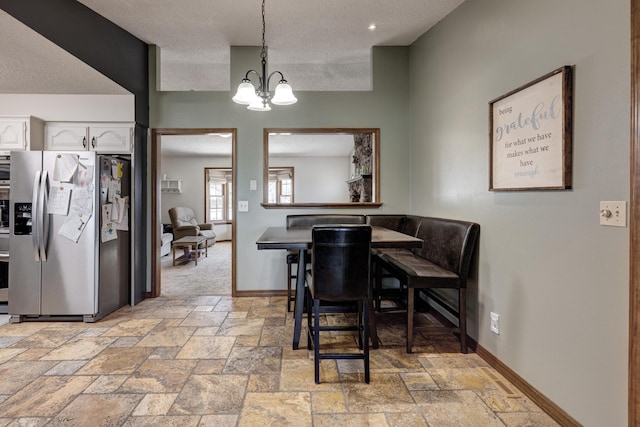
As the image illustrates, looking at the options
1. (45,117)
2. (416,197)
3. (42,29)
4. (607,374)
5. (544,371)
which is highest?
(42,29)

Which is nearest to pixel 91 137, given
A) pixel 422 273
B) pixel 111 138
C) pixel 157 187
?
pixel 111 138

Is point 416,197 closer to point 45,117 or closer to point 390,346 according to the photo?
point 390,346

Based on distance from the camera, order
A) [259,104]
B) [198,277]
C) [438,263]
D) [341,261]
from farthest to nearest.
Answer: [198,277] → [438,263] → [259,104] → [341,261]

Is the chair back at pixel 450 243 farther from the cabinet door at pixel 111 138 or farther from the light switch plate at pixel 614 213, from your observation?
the cabinet door at pixel 111 138

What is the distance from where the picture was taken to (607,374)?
1422 mm

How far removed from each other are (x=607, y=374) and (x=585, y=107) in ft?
3.99

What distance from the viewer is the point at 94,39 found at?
9.14 feet

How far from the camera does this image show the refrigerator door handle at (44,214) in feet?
9.52

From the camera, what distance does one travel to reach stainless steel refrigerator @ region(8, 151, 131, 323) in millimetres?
2934

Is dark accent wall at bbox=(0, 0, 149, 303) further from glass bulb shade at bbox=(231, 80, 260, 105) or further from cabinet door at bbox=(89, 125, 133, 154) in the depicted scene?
glass bulb shade at bbox=(231, 80, 260, 105)

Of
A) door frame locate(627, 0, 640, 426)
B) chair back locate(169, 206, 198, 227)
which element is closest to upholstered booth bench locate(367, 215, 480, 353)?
door frame locate(627, 0, 640, 426)

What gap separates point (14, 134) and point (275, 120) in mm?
2576

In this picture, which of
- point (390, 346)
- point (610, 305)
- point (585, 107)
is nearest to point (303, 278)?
point (390, 346)

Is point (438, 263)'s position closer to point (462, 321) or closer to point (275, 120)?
point (462, 321)
